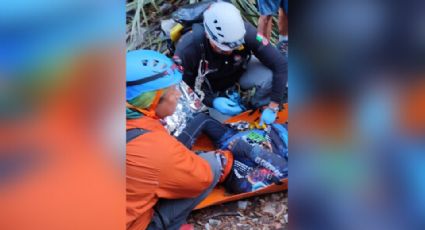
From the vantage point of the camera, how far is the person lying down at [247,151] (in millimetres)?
1888

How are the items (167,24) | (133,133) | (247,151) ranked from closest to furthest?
(133,133) → (167,24) → (247,151)

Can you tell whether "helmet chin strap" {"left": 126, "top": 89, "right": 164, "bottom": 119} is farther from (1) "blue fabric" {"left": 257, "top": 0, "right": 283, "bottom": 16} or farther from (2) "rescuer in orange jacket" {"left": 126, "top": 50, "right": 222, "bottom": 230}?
(1) "blue fabric" {"left": 257, "top": 0, "right": 283, "bottom": 16}

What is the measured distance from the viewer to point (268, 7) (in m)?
1.87

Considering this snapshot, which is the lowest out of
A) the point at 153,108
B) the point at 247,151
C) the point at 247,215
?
the point at 247,215

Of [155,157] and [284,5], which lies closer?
[155,157]

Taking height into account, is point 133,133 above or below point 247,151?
above

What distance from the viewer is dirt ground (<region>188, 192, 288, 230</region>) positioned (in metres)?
1.80

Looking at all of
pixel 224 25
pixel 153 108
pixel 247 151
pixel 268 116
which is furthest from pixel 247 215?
pixel 224 25

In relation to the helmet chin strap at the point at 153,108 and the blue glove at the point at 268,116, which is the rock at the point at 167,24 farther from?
the blue glove at the point at 268,116

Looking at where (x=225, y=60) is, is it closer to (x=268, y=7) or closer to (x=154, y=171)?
(x=268, y=7)

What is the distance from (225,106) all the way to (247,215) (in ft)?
1.21
